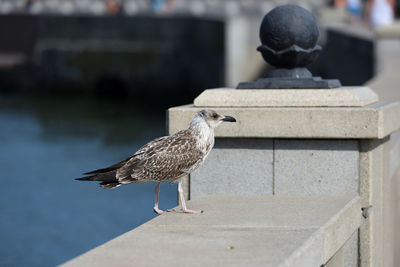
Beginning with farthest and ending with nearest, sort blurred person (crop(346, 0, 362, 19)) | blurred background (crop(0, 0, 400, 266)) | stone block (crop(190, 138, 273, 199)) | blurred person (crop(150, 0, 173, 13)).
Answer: blurred person (crop(150, 0, 173, 13)), blurred person (crop(346, 0, 362, 19)), blurred background (crop(0, 0, 400, 266)), stone block (crop(190, 138, 273, 199))

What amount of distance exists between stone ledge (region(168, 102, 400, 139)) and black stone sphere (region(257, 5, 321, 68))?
58 cm

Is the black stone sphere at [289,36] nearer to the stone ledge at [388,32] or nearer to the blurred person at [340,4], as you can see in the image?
the stone ledge at [388,32]

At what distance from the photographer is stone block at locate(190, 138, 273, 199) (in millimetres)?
6602

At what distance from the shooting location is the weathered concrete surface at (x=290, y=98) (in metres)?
6.57

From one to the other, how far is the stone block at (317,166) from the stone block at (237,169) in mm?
81

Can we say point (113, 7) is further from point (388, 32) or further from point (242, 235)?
point (242, 235)

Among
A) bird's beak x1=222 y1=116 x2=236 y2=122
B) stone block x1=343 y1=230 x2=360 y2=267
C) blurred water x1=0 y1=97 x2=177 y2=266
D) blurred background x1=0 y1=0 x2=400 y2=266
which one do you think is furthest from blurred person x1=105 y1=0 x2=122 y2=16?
bird's beak x1=222 y1=116 x2=236 y2=122

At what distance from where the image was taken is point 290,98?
6598mm

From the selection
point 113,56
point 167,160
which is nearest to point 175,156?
point 167,160

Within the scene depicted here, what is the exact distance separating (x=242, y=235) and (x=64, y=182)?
16096 millimetres

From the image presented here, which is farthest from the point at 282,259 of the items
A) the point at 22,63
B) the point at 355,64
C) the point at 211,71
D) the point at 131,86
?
the point at 22,63

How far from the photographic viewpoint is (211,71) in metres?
37.2

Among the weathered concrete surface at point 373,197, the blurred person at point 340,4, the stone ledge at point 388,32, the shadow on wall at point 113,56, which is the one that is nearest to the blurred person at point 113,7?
the shadow on wall at point 113,56

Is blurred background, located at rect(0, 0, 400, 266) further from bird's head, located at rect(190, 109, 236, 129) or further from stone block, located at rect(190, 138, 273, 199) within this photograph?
bird's head, located at rect(190, 109, 236, 129)
